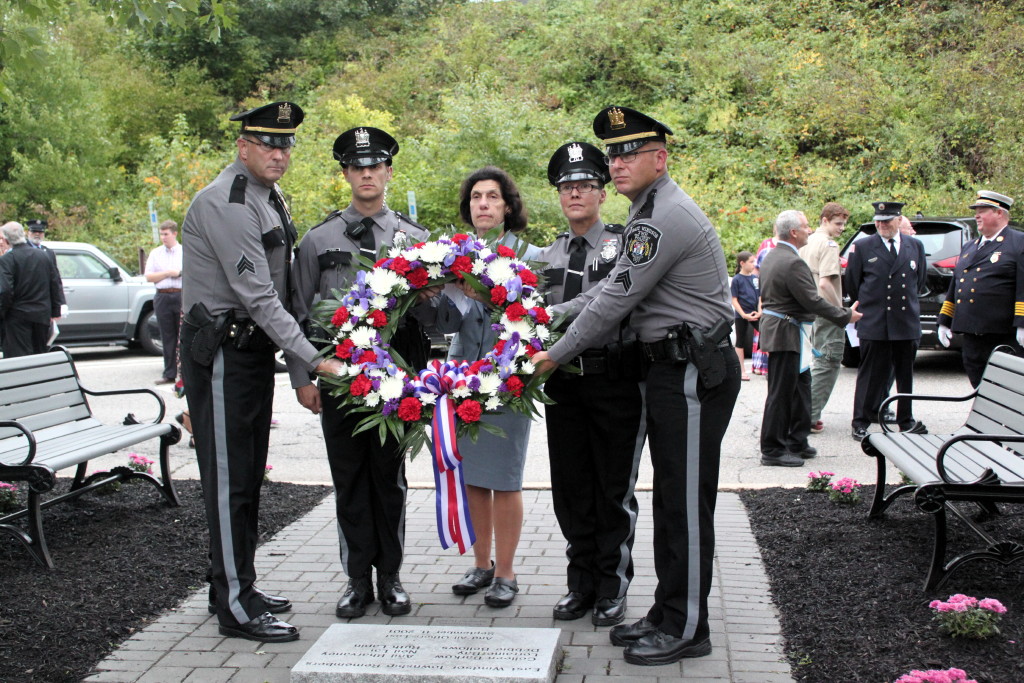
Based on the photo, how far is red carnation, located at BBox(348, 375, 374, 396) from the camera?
4.04 meters

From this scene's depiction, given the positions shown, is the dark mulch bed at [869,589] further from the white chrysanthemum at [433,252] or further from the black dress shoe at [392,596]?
the white chrysanthemum at [433,252]

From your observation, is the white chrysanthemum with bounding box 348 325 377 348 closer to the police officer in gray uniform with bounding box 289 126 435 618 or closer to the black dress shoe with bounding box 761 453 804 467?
the police officer in gray uniform with bounding box 289 126 435 618

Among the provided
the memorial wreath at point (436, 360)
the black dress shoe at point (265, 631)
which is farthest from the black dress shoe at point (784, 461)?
the black dress shoe at point (265, 631)

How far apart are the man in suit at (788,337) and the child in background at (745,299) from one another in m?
4.28

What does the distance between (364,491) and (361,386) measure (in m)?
0.81

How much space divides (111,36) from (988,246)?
36.6 m

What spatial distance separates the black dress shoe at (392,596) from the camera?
Result: 183 inches

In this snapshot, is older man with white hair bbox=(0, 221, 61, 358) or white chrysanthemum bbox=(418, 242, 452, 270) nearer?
white chrysanthemum bbox=(418, 242, 452, 270)

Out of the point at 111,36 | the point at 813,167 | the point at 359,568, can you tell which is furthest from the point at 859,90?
the point at 111,36

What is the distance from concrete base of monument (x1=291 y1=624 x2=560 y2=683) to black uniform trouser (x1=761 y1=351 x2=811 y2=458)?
450 centimetres

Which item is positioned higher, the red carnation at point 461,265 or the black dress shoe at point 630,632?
the red carnation at point 461,265

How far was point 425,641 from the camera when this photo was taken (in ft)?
12.9

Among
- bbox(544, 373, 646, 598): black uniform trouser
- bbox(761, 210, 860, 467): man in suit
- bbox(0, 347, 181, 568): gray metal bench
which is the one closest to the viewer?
bbox(544, 373, 646, 598): black uniform trouser

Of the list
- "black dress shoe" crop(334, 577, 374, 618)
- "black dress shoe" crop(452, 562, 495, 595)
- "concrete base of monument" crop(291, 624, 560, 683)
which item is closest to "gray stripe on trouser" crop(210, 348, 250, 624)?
"black dress shoe" crop(334, 577, 374, 618)
